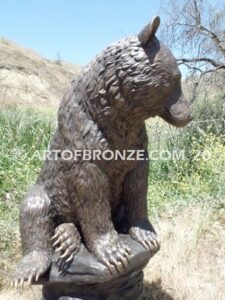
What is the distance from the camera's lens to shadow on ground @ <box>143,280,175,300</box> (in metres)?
2.56

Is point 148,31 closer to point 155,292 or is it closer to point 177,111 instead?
point 177,111

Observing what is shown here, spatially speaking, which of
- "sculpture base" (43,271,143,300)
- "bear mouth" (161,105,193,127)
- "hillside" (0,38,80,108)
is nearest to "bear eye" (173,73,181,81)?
"bear mouth" (161,105,193,127)

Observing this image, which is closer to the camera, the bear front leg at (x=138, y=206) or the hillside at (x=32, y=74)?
the bear front leg at (x=138, y=206)

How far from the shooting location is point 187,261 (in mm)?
3008

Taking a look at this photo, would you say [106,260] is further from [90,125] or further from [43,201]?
[90,125]

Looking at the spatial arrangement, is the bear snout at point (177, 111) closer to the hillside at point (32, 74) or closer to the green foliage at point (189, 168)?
the green foliage at point (189, 168)

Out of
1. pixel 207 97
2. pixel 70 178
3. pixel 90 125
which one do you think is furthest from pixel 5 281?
pixel 207 97

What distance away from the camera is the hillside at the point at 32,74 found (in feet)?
63.7

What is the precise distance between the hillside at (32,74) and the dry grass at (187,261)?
1493cm

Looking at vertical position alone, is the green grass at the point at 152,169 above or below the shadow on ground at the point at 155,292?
above

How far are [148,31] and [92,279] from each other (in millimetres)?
1052

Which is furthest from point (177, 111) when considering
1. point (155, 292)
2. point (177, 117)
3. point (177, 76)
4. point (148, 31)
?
point (155, 292)

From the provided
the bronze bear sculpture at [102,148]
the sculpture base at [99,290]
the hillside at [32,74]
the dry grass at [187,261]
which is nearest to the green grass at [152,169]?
the dry grass at [187,261]

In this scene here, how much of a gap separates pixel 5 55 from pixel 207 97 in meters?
18.5
